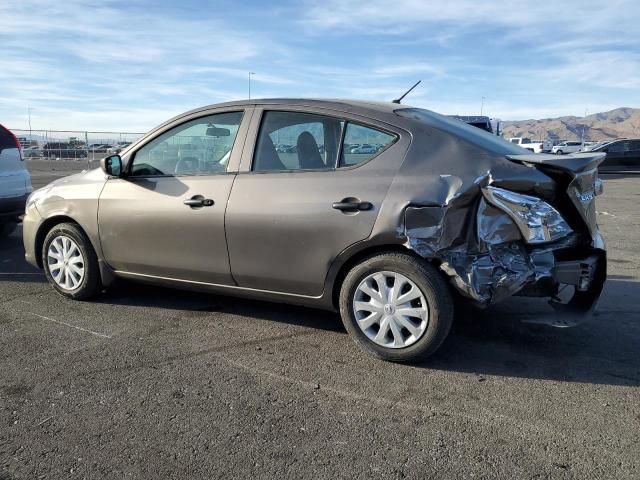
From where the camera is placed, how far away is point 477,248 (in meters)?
3.59

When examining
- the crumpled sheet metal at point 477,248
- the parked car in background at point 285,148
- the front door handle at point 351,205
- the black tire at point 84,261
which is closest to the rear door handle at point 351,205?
the front door handle at point 351,205

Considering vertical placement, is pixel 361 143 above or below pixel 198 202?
above

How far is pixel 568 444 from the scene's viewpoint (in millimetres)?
2805

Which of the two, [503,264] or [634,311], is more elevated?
[503,264]

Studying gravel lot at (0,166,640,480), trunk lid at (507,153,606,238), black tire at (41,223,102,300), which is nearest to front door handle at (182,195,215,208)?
gravel lot at (0,166,640,480)

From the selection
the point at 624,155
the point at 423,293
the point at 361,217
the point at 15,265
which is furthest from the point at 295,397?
the point at 624,155

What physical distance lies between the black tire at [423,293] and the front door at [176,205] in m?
1.07

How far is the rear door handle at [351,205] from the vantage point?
373 centimetres

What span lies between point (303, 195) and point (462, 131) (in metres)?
1.21

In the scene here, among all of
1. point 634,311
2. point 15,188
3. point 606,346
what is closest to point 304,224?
→ point 606,346

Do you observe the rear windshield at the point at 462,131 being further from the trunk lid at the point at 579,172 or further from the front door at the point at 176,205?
the front door at the point at 176,205

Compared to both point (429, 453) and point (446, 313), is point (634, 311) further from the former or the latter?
point (429, 453)

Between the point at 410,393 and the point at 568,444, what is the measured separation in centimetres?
89

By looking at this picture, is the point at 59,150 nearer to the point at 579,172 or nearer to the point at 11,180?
the point at 11,180
